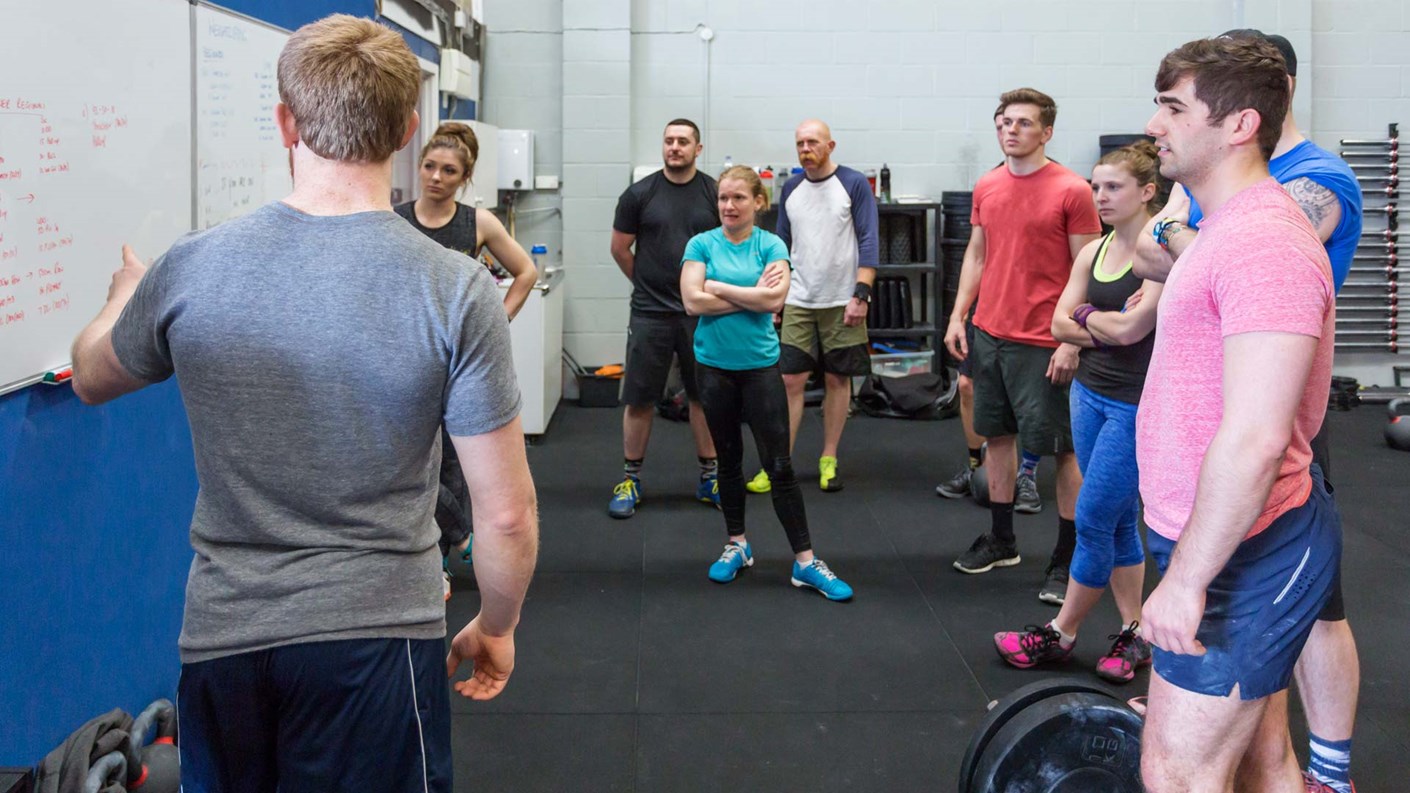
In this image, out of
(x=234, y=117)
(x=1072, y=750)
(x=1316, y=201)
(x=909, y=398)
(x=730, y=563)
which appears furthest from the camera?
(x=909, y=398)

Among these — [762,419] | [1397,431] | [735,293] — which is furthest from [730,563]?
[1397,431]

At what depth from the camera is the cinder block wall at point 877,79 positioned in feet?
21.8

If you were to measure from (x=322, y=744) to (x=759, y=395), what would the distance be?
2.29 meters

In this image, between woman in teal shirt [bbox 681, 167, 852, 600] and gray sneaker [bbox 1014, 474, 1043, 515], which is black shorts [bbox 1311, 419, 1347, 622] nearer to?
woman in teal shirt [bbox 681, 167, 852, 600]

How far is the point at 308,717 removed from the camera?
51.8 inches

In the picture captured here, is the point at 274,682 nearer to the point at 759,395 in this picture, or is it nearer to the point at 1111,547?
the point at 1111,547

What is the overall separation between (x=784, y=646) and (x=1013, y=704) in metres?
1.31

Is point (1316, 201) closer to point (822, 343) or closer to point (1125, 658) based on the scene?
point (1125, 658)

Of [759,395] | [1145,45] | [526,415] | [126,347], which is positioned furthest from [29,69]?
[1145,45]

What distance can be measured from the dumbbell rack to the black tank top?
4.54m

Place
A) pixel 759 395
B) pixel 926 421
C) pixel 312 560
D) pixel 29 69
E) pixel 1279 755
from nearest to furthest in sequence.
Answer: pixel 312 560 < pixel 1279 755 < pixel 29 69 < pixel 759 395 < pixel 926 421

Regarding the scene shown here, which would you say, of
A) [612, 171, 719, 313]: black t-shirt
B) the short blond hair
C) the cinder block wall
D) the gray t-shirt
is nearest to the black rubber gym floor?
[612, 171, 719, 313]: black t-shirt

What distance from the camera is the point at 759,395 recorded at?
3.50 m

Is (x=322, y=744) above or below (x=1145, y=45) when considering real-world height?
below
